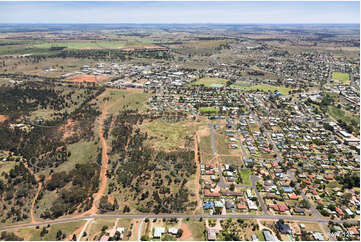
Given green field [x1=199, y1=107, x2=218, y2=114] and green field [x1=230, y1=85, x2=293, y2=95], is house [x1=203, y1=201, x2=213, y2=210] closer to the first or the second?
green field [x1=199, y1=107, x2=218, y2=114]

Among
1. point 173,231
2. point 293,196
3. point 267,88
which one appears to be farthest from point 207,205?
point 267,88

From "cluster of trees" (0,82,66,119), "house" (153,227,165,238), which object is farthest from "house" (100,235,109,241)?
"cluster of trees" (0,82,66,119)

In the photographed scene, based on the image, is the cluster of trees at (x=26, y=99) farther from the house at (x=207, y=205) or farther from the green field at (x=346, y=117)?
the green field at (x=346, y=117)

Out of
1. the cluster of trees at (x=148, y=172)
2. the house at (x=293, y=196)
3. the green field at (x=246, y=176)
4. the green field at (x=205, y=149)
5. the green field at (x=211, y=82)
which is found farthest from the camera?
the green field at (x=211, y=82)

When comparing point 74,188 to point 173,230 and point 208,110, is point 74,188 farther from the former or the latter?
point 208,110

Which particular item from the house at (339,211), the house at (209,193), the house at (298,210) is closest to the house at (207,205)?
the house at (209,193)

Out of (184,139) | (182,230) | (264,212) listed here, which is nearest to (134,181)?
(182,230)
